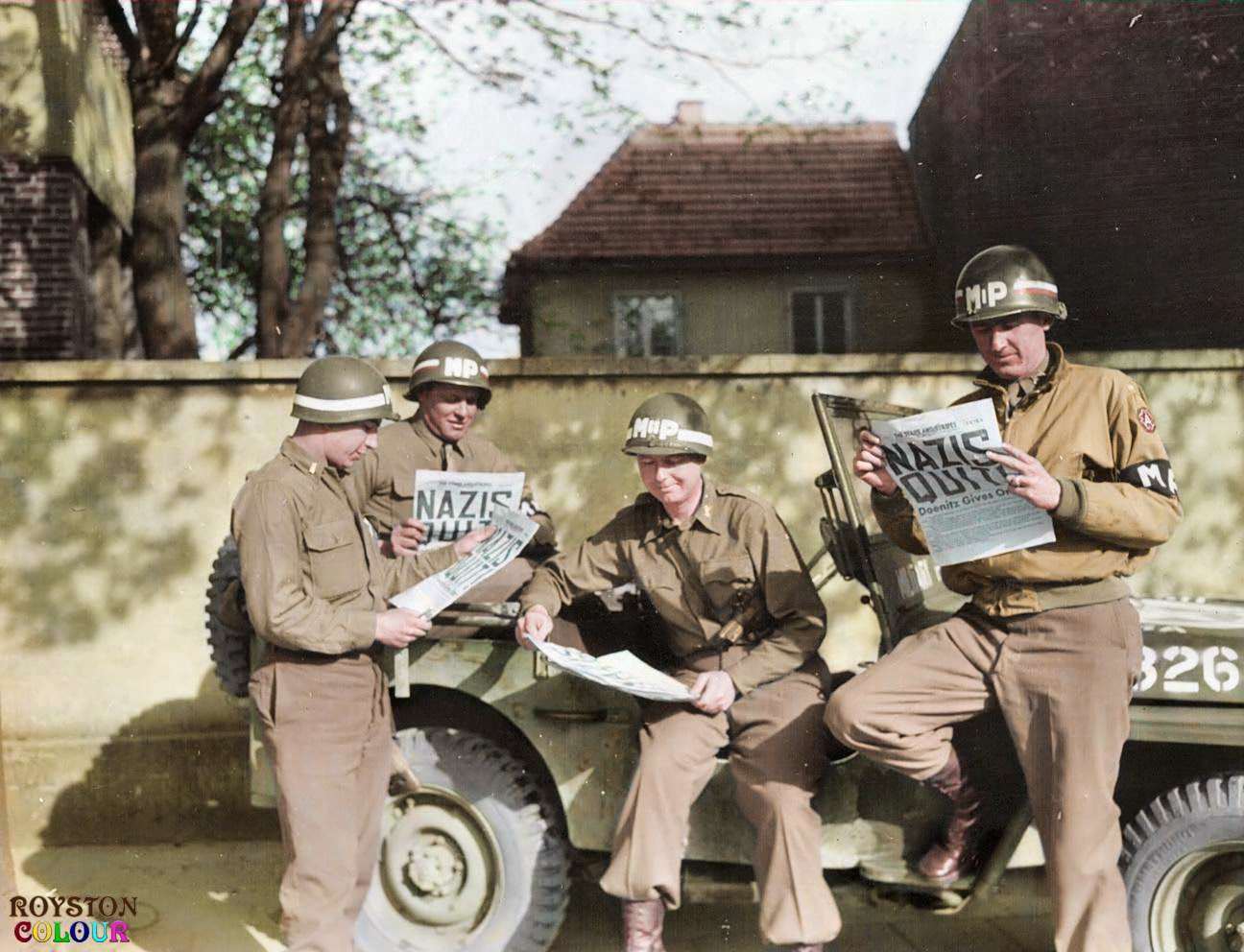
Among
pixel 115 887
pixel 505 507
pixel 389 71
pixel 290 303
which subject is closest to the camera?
pixel 505 507

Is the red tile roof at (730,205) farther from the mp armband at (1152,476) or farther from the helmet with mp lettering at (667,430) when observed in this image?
the mp armband at (1152,476)

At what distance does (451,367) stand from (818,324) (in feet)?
48.3

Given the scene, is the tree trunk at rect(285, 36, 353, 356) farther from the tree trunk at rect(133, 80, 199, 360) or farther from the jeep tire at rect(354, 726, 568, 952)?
the jeep tire at rect(354, 726, 568, 952)

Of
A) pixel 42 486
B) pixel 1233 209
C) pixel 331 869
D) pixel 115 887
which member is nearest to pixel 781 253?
pixel 1233 209

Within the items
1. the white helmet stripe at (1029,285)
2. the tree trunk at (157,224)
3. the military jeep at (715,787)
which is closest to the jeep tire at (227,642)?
the military jeep at (715,787)

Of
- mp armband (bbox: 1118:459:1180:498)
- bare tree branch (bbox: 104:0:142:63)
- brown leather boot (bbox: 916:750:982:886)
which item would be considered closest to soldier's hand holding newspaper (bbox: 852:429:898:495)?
mp armband (bbox: 1118:459:1180:498)

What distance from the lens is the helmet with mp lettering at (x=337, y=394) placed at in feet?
14.3

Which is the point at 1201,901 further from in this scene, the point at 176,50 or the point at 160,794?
the point at 176,50

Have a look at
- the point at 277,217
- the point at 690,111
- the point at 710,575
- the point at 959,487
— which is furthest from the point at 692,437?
the point at 690,111

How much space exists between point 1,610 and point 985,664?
18.6 ft

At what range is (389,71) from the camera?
12.7 metres

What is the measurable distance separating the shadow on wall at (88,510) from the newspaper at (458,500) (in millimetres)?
2727

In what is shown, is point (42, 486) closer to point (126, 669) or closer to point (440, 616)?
point (126, 669)

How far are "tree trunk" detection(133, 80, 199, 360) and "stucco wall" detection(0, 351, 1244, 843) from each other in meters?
2.33
